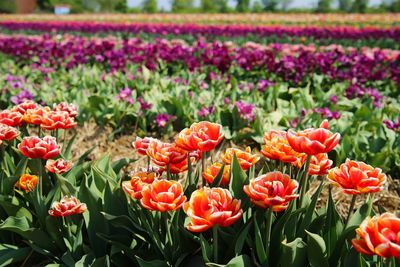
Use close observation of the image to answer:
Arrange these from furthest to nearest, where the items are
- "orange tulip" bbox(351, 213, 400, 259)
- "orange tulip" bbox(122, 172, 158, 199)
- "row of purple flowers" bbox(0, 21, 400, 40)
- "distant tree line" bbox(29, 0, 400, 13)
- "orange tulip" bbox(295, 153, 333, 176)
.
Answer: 1. "distant tree line" bbox(29, 0, 400, 13)
2. "row of purple flowers" bbox(0, 21, 400, 40)
3. "orange tulip" bbox(295, 153, 333, 176)
4. "orange tulip" bbox(122, 172, 158, 199)
5. "orange tulip" bbox(351, 213, 400, 259)

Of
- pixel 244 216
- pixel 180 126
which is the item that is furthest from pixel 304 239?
pixel 180 126

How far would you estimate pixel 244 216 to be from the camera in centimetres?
182

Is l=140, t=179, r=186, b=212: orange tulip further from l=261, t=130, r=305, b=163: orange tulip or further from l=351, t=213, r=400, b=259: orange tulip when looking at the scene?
l=351, t=213, r=400, b=259: orange tulip

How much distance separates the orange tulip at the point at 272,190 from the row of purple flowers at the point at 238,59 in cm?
443

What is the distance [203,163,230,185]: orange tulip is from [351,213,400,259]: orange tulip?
71 cm

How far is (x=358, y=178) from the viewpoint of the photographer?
1.49 metres

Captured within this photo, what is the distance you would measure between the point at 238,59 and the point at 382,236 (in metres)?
5.34

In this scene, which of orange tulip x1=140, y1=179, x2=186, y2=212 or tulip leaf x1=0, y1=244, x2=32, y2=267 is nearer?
orange tulip x1=140, y1=179, x2=186, y2=212

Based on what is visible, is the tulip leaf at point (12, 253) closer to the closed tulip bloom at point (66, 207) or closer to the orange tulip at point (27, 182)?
the orange tulip at point (27, 182)

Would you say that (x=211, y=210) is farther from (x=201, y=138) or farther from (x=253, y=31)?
(x=253, y=31)

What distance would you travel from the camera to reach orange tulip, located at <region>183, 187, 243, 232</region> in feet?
4.59

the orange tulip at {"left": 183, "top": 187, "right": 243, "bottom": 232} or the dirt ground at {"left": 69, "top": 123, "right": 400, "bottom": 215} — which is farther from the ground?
the orange tulip at {"left": 183, "top": 187, "right": 243, "bottom": 232}

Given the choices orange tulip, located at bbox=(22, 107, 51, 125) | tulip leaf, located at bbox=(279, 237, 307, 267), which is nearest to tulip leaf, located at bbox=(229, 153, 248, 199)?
tulip leaf, located at bbox=(279, 237, 307, 267)

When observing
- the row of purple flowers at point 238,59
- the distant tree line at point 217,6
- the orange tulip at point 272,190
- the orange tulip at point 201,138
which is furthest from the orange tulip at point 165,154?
the distant tree line at point 217,6
